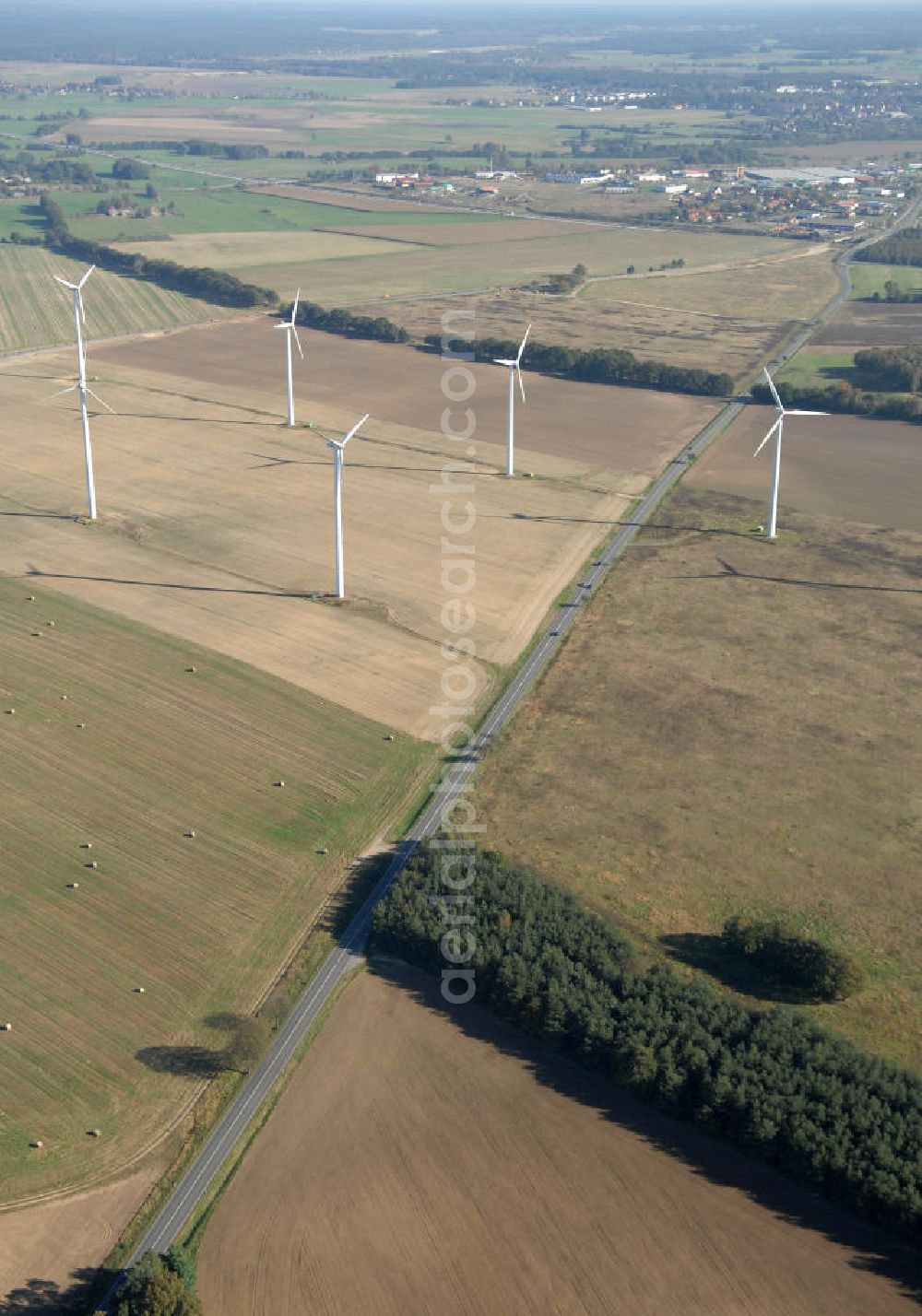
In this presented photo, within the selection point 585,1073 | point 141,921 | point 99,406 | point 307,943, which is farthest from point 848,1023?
point 99,406

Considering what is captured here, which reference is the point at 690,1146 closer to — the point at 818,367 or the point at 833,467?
the point at 833,467

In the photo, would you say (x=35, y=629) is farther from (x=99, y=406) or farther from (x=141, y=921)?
(x=99, y=406)

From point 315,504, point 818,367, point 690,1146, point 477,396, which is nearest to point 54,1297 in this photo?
point 690,1146

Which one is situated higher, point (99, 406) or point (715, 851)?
point (99, 406)

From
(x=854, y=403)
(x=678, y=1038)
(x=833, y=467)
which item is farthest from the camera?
(x=854, y=403)

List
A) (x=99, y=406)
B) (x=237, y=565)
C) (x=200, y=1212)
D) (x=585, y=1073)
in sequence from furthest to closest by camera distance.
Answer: (x=99, y=406), (x=237, y=565), (x=585, y=1073), (x=200, y=1212)

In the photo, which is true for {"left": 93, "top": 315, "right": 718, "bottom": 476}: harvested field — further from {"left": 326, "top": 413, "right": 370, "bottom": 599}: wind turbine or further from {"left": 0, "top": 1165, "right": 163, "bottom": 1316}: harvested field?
{"left": 0, "top": 1165, "right": 163, "bottom": 1316}: harvested field

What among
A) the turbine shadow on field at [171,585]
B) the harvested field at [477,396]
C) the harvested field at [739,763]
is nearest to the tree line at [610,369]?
the harvested field at [477,396]
